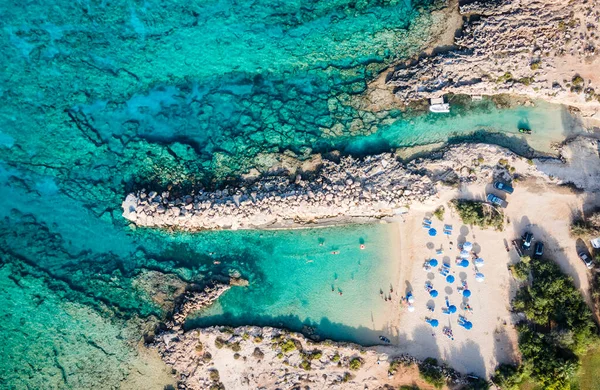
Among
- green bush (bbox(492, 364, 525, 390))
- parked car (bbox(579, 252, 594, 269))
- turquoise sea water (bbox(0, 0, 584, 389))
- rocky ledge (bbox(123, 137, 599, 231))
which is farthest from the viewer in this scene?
turquoise sea water (bbox(0, 0, 584, 389))

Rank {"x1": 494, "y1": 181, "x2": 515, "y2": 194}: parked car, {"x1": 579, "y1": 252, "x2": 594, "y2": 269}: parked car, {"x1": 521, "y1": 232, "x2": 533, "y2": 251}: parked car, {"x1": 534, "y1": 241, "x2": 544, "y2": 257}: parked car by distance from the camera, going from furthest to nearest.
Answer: {"x1": 494, "y1": 181, "x2": 515, "y2": 194}: parked car
{"x1": 521, "y1": 232, "x2": 533, "y2": 251}: parked car
{"x1": 534, "y1": 241, "x2": 544, "y2": 257}: parked car
{"x1": 579, "y1": 252, "x2": 594, "y2": 269}: parked car

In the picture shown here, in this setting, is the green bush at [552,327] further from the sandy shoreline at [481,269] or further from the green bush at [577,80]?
the green bush at [577,80]

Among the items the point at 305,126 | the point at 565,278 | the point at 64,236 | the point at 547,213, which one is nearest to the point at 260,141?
the point at 305,126

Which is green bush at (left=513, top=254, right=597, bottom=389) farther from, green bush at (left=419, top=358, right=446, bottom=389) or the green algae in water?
the green algae in water

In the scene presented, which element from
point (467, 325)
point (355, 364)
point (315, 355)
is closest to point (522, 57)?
point (467, 325)

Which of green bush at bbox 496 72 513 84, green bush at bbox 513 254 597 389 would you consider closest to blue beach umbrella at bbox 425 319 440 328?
green bush at bbox 513 254 597 389

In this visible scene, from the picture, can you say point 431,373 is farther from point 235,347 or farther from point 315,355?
point 235,347
